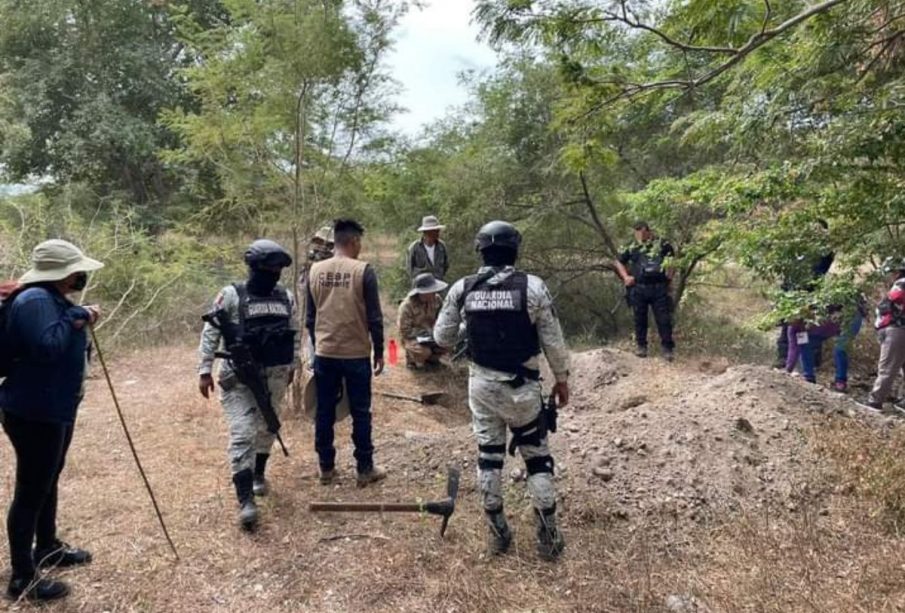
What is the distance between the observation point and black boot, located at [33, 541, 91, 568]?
3.24m

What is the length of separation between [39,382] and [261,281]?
134cm

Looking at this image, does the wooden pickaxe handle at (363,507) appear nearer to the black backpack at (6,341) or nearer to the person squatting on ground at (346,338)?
the person squatting on ground at (346,338)

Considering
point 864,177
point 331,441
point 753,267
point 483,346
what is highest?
point 864,177

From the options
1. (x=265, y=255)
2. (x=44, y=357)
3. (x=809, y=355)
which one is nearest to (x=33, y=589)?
(x=44, y=357)

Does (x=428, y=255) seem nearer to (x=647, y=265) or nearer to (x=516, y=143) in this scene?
(x=647, y=265)

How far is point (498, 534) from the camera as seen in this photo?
343 centimetres

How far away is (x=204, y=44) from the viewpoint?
651cm

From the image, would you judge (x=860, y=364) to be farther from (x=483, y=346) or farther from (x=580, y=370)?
(x=483, y=346)

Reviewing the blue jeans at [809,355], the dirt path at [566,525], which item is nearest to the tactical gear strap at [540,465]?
the dirt path at [566,525]

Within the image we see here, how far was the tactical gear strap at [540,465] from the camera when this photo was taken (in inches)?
136

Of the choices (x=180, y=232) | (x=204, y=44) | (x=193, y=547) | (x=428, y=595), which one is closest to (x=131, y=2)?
(x=180, y=232)

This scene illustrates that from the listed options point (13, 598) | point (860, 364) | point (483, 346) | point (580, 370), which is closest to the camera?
point (13, 598)

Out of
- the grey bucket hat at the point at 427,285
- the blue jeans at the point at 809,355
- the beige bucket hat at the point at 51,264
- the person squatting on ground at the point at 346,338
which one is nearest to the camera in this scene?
the beige bucket hat at the point at 51,264

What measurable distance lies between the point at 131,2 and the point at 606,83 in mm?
14476
